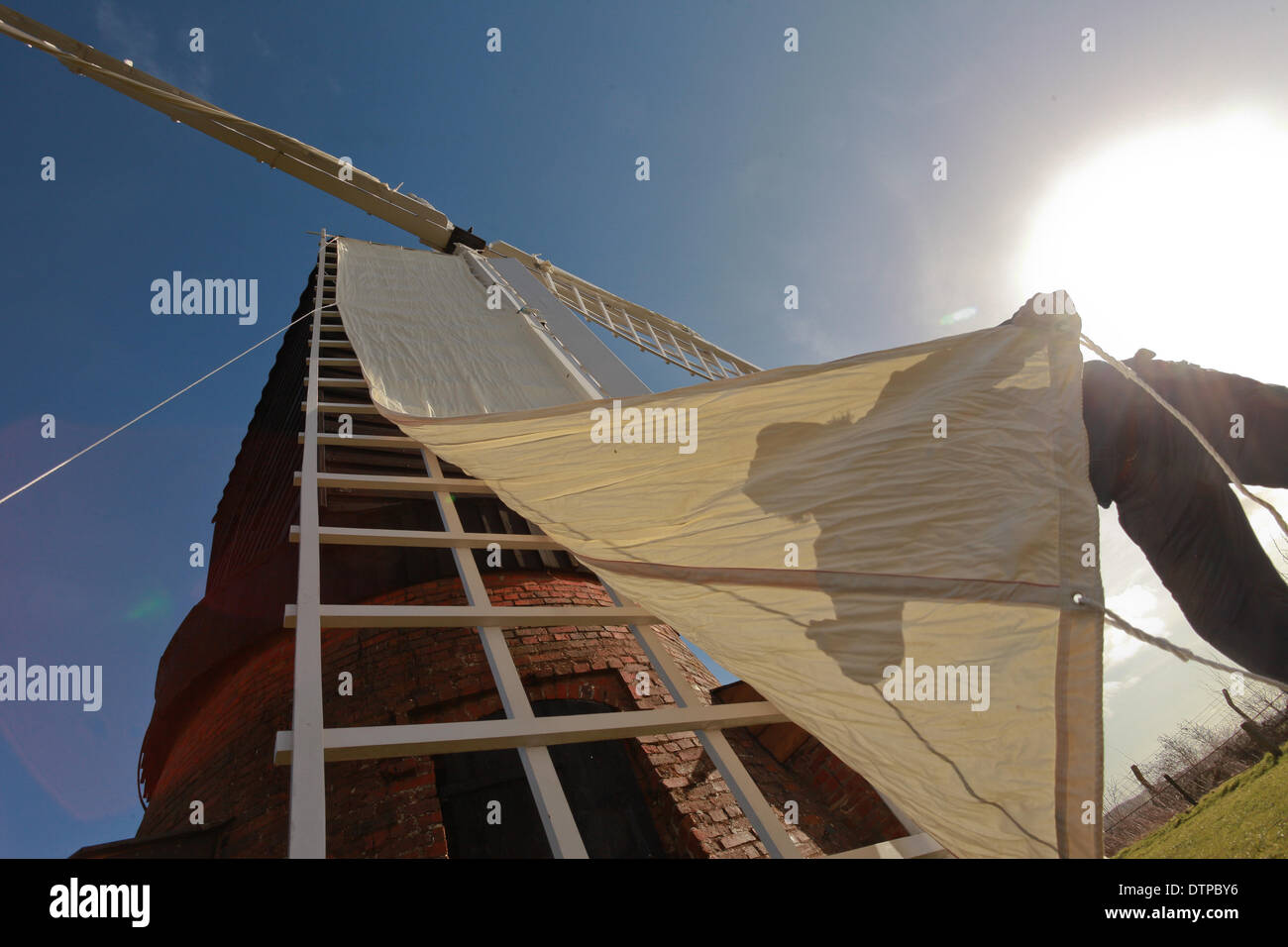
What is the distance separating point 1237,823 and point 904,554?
11.2m

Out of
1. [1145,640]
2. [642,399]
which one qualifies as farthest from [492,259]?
[1145,640]

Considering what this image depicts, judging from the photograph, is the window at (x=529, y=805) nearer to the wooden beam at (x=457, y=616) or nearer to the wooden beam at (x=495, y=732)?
the wooden beam at (x=457, y=616)

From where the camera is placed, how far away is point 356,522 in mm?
3111

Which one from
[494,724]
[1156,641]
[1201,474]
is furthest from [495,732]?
[1201,474]

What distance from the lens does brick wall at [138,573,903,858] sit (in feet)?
8.20

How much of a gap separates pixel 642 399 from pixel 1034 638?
133cm

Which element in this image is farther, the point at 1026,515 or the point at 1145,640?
the point at 1026,515

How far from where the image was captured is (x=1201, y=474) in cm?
166

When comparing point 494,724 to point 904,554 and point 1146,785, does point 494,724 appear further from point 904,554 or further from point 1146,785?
point 1146,785

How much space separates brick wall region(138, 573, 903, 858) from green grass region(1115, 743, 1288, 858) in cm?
473

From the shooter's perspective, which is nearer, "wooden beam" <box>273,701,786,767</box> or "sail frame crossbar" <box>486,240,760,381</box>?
"wooden beam" <box>273,701,786,767</box>

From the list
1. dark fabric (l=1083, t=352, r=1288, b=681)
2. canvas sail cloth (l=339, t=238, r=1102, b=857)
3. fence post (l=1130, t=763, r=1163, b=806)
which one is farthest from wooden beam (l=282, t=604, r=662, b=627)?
fence post (l=1130, t=763, r=1163, b=806)

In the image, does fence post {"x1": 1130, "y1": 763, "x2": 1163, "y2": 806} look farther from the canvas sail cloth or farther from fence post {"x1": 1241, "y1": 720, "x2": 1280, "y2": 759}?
the canvas sail cloth
